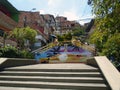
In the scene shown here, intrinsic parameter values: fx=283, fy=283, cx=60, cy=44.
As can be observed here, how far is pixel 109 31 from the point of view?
33.3 feet

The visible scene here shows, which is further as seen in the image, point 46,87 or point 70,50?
point 70,50

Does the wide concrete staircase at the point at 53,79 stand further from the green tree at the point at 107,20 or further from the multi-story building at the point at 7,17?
the multi-story building at the point at 7,17

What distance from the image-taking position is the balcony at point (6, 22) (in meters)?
31.3

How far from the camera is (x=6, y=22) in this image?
33.2m

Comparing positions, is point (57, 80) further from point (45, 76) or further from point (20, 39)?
point (20, 39)

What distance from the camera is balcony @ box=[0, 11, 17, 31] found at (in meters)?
31.3

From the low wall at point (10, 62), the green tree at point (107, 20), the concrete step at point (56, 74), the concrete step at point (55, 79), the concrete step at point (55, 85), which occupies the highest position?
the green tree at point (107, 20)

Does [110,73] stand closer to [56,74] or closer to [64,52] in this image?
[56,74]

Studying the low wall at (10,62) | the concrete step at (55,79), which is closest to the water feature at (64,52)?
the low wall at (10,62)

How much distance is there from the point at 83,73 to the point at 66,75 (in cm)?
60

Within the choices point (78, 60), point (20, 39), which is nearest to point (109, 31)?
point (78, 60)

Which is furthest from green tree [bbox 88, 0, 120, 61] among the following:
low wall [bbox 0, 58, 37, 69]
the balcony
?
the balcony

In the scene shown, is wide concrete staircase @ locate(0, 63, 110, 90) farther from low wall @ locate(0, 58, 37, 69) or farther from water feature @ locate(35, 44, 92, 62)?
water feature @ locate(35, 44, 92, 62)

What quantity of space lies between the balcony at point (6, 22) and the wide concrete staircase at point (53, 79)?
20960mm
